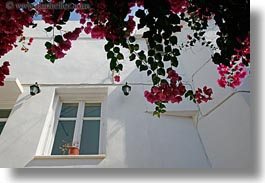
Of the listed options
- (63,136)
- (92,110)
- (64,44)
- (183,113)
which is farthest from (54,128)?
(64,44)

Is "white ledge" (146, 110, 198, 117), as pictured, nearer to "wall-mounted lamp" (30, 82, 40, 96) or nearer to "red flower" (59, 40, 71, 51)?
"wall-mounted lamp" (30, 82, 40, 96)

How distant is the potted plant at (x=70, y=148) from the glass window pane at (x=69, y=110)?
0.35 metres

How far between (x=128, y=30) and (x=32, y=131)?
126cm

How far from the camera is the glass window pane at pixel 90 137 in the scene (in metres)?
2.14

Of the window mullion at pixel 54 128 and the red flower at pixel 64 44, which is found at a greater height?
the window mullion at pixel 54 128

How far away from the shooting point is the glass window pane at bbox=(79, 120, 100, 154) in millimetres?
2137

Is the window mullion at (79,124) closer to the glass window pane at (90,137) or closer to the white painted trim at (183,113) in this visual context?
the glass window pane at (90,137)

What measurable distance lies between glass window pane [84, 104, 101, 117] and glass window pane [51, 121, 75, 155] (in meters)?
0.16

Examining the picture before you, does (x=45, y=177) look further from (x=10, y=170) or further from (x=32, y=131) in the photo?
(x=32, y=131)

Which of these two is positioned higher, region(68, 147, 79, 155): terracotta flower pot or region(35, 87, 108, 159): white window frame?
region(35, 87, 108, 159): white window frame

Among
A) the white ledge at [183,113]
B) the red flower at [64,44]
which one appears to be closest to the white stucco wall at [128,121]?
the white ledge at [183,113]

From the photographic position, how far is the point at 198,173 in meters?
1.00

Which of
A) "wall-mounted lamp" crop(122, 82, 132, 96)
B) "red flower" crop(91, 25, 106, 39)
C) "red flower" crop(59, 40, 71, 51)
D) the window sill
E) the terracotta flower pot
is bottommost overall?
the window sill

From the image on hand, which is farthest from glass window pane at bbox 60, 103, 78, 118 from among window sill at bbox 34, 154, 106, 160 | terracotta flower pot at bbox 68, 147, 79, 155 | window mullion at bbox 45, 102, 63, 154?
window sill at bbox 34, 154, 106, 160
